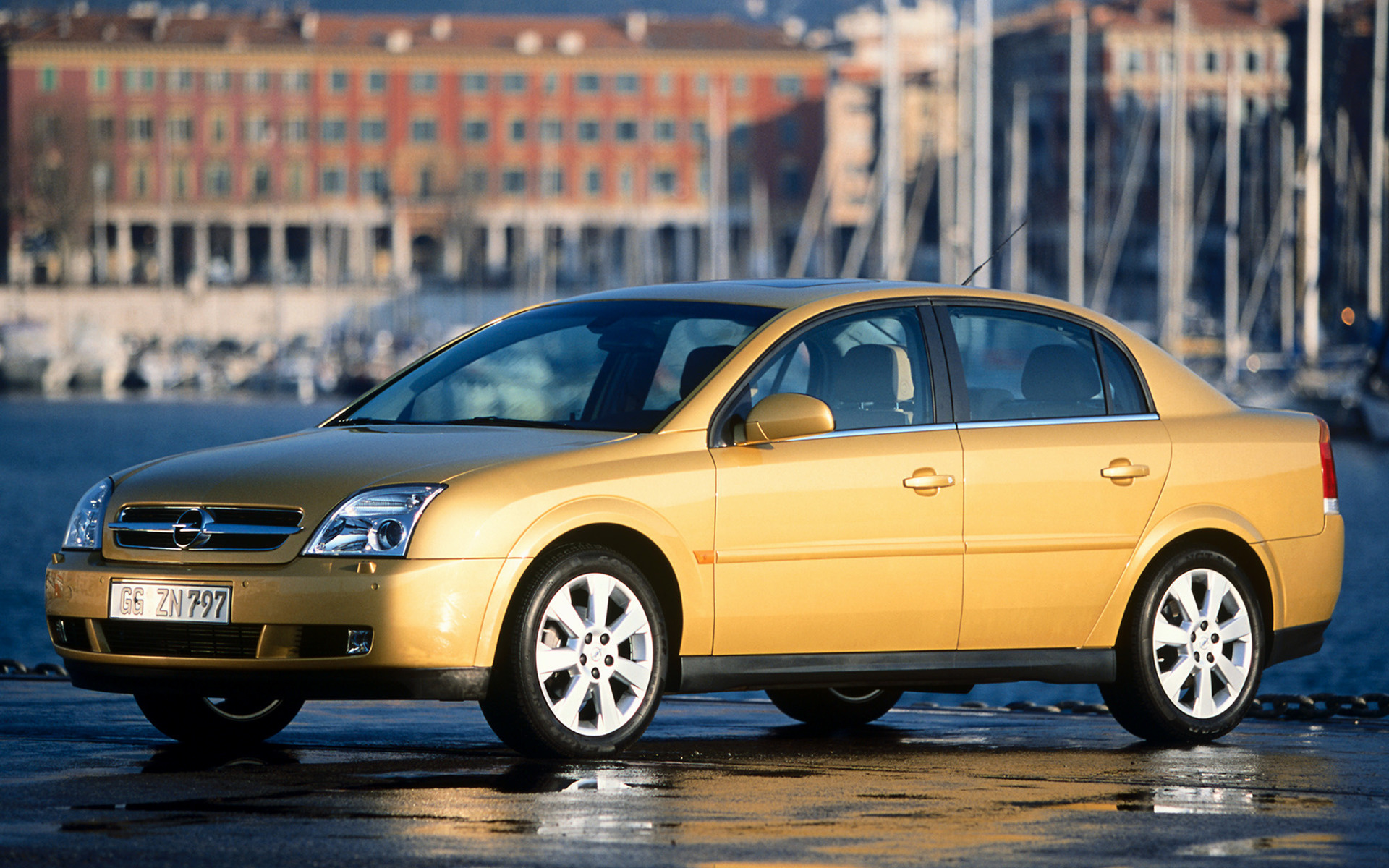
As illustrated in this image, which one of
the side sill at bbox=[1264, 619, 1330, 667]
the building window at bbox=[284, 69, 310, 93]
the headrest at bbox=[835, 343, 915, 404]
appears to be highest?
the building window at bbox=[284, 69, 310, 93]

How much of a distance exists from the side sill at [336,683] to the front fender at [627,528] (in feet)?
0.33

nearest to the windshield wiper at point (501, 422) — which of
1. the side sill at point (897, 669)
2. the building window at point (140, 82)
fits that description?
the side sill at point (897, 669)

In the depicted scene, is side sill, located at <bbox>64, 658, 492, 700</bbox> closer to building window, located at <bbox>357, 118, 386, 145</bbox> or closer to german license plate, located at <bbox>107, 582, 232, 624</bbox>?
german license plate, located at <bbox>107, 582, 232, 624</bbox>

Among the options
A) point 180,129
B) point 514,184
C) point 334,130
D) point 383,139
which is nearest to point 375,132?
point 383,139

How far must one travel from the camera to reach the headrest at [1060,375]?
27.2ft

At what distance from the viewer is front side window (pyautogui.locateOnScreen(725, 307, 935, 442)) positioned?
308 inches

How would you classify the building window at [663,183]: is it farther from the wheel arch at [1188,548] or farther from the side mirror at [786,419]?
the side mirror at [786,419]

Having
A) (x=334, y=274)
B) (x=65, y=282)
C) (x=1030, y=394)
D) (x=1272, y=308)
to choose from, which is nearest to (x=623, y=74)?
(x=334, y=274)

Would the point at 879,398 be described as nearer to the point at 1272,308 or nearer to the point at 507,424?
the point at 507,424

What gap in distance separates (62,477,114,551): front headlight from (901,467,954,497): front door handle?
8.62 feet

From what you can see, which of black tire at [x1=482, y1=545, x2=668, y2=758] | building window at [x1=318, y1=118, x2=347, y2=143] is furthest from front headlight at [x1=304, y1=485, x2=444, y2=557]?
building window at [x1=318, y1=118, x2=347, y2=143]

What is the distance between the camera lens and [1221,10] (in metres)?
132

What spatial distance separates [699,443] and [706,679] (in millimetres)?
766

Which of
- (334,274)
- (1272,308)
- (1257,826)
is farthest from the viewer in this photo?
(334,274)
